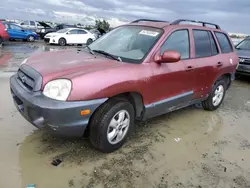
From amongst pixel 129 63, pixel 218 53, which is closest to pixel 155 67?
pixel 129 63

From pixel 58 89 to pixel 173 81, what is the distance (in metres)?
1.92

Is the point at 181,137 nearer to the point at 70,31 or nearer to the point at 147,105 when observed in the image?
the point at 147,105

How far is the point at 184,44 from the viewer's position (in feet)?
14.7

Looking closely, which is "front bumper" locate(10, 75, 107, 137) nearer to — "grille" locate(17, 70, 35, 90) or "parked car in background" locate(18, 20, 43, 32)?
"grille" locate(17, 70, 35, 90)

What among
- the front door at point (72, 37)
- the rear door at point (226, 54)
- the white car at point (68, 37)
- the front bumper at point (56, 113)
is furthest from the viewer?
the front door at point (72, 37)

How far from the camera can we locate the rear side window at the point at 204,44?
475 cm

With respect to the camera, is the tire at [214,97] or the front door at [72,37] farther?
the front door at [72,37]

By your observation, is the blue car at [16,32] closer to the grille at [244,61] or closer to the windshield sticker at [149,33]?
the grille at [244,61]

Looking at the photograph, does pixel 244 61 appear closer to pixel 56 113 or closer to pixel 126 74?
pixel 126 74

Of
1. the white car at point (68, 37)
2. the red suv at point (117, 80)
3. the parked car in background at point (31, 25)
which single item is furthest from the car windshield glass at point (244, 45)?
the parked car in background at point (31, 25)

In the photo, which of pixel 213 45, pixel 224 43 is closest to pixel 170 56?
pixel 213 45

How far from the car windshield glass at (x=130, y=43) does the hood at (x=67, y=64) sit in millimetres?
294

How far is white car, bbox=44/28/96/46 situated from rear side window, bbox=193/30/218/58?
50.7 feet

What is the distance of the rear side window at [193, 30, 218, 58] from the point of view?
4.75 meters
